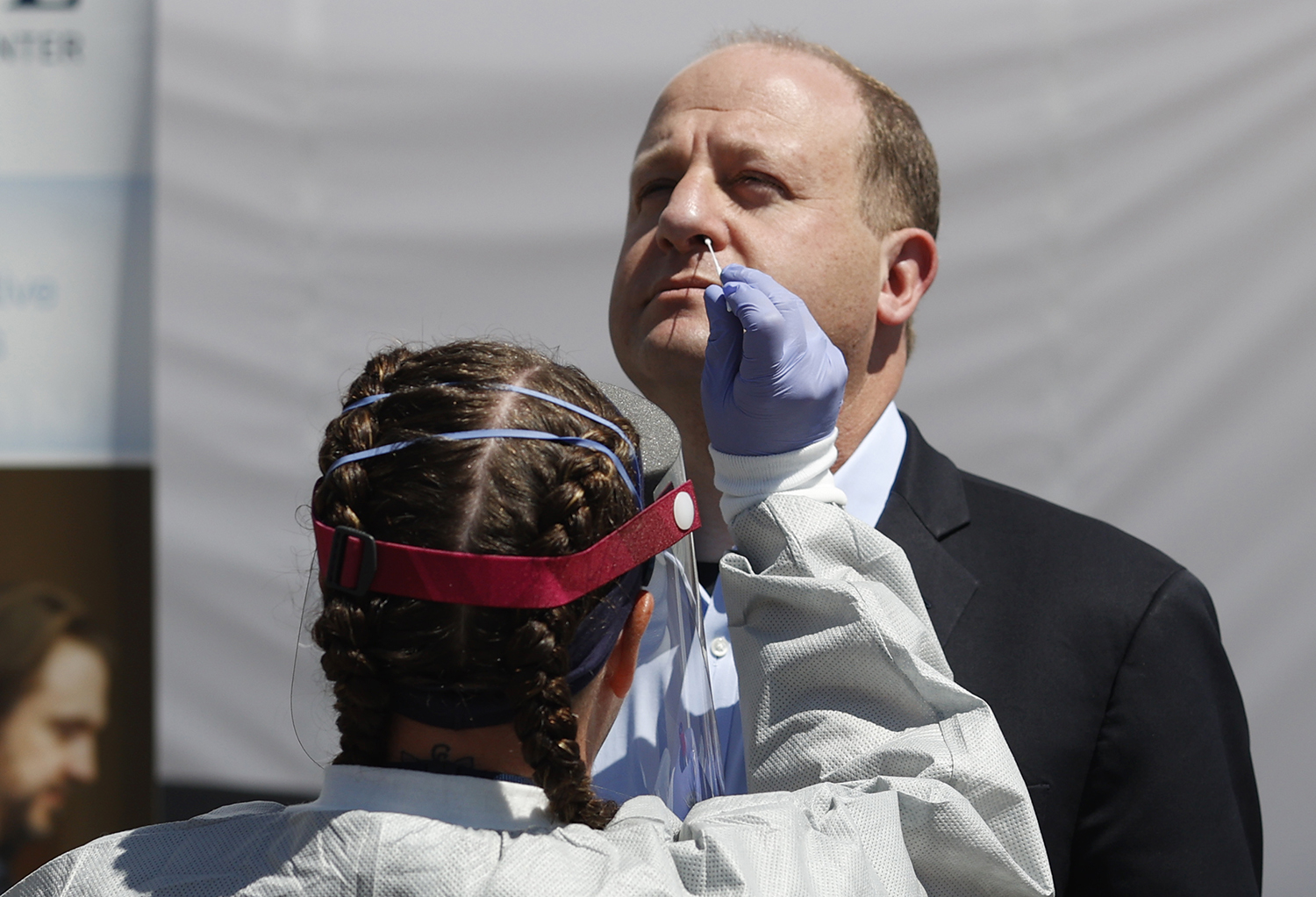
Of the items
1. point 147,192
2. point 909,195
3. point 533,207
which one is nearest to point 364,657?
point 909,195

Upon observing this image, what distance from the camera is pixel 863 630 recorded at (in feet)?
2.97

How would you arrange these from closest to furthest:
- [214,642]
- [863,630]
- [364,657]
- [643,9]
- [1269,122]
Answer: [364,657]
[863,630]
[1269,122]
[643,9]
[214,642]

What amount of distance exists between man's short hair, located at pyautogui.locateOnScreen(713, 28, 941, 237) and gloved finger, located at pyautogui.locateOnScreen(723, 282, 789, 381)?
0.48m

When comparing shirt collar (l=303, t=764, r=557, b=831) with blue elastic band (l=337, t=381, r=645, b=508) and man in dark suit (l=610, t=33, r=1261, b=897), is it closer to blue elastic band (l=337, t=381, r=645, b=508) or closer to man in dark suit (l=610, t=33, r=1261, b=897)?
blue elastic band (l=337, t=381, r=645, b=508)

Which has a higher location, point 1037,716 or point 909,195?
point 909,195

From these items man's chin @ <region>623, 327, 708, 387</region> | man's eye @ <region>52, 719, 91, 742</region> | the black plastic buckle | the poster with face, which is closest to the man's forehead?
man's chin @ <region>623, 327, 708, 387</region>

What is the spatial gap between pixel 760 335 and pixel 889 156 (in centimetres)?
60

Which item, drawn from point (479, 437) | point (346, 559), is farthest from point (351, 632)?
point (479, 437)

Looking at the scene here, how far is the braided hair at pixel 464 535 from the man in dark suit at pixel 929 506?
575 millimetres

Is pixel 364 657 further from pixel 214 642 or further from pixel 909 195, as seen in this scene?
pixel 214 642

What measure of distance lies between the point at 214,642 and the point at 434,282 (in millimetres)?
930

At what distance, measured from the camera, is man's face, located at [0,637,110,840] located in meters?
2.62

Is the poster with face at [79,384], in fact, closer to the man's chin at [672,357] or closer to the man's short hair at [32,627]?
the man's short hair at [32,627]

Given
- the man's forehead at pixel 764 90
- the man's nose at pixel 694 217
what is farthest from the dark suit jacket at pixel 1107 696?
the man's forehead at pixel 764 90
